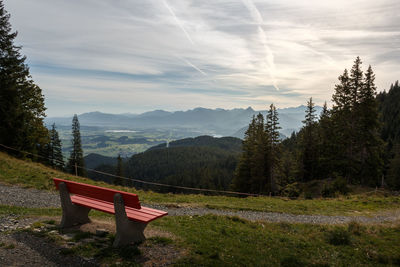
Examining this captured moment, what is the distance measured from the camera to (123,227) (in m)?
5.72

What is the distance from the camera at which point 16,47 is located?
937 inches

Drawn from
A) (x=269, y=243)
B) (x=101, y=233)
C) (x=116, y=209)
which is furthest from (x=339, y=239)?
(x=101, y=233)

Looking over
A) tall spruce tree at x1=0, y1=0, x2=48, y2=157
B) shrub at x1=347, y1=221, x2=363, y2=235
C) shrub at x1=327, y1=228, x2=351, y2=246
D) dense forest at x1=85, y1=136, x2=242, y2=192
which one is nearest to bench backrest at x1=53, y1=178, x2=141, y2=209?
shrub at x1=327, y1=228, x2=351, y2=246

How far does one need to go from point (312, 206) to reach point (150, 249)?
12.9 meters

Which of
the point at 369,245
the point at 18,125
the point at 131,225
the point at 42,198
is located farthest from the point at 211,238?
the point at 18,125

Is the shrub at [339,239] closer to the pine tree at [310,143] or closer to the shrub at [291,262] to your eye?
the shrub at [291,262]

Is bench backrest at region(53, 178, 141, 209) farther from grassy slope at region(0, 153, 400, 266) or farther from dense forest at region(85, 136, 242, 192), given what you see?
dense forest at region(85, 136, 242, 192)

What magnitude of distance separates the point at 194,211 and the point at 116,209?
A: 654 cm

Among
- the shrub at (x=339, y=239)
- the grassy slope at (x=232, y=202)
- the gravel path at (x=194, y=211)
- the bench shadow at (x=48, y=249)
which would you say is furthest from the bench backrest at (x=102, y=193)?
the grassy slope at (x=232, y=202)

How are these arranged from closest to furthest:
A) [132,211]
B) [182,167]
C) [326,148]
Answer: [132,211], [326,148], [182,167]

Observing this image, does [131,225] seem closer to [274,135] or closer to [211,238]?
[211,238]

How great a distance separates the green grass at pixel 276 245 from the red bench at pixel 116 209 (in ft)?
4.00

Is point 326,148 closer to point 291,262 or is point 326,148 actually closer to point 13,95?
point 291,262

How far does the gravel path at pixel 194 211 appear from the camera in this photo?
1052 centimetres
